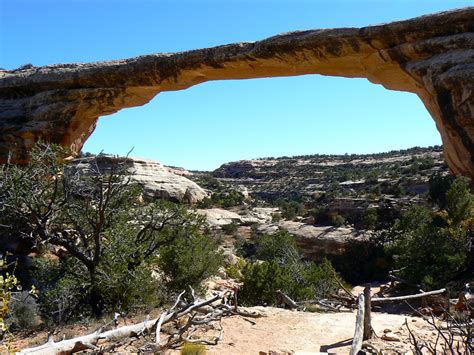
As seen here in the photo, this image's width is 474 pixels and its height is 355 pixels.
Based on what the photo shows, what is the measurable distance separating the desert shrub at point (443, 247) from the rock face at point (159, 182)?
1569 cm

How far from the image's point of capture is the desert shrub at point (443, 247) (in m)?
10.9

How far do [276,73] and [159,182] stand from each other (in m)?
18.2

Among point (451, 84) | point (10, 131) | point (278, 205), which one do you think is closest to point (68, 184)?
point (10, 131)

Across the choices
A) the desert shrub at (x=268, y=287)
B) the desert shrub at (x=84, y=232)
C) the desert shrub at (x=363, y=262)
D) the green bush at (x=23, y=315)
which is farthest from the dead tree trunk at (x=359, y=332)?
the desert shrub at (x=363, y=262)

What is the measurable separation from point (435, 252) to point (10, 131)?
12152mm

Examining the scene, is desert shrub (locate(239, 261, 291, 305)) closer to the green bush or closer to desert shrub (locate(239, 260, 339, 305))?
desert shrub (locate(239, 260, 339, 305))

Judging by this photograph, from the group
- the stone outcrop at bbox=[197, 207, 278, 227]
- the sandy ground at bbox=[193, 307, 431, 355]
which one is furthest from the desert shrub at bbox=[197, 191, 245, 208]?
the sandy ground at bbox=[193, 307, 431, 355]

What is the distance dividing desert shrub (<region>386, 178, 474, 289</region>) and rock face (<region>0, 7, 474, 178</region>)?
4.03m

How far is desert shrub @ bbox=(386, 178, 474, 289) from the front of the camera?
10.9 m

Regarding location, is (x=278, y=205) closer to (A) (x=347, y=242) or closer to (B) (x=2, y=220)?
(A) (x=347, y=242)

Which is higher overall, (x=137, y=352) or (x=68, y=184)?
(x=68, y=184)

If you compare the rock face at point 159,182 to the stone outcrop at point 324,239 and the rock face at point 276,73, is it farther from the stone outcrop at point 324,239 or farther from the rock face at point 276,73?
the rock face at point 276,73

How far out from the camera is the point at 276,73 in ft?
33.4

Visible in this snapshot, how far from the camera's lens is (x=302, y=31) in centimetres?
917
